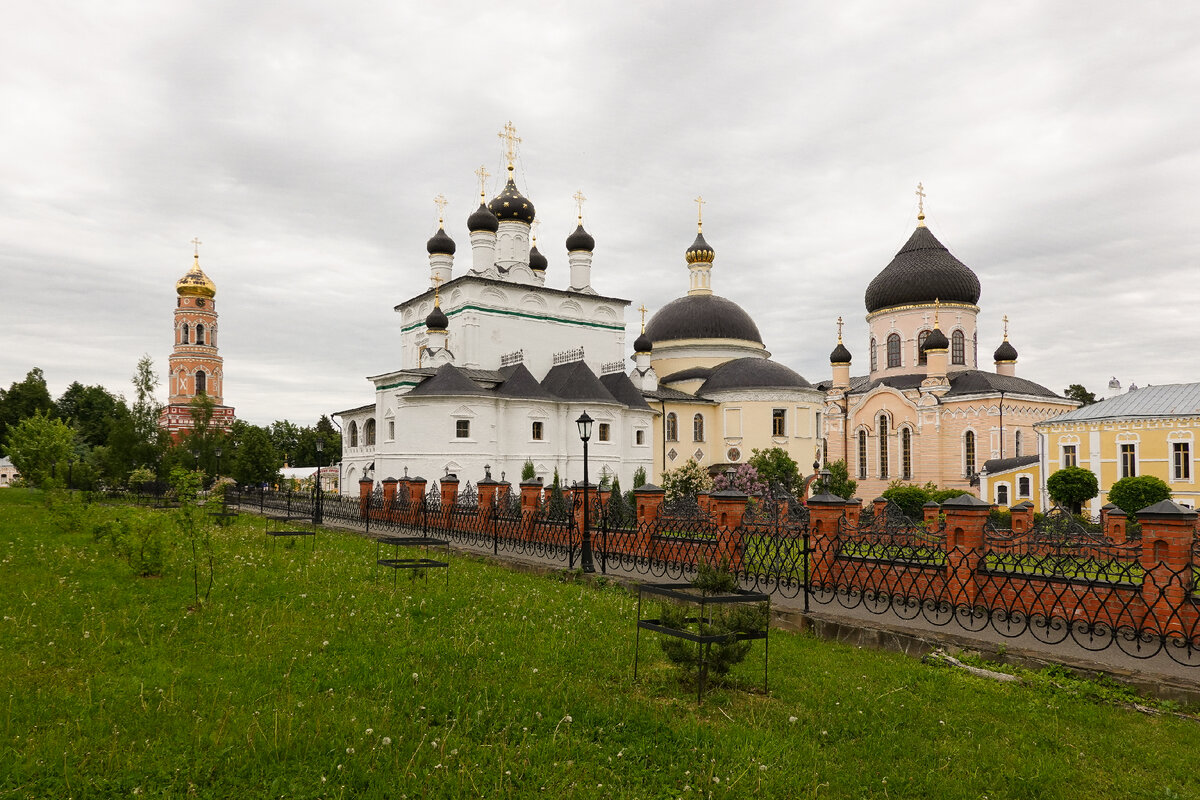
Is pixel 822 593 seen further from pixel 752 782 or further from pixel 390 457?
pixel 390 457

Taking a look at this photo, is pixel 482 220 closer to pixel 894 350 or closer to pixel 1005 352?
pixel 894 350

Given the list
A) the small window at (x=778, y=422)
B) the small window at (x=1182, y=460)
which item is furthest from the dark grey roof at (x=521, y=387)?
the small window at (x=1182, y=460)

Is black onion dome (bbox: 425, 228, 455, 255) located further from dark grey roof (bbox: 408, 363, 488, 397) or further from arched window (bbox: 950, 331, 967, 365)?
arched window (bbox: 950, 331, 967, 365)

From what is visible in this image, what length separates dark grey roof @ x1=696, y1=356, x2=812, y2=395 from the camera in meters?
36.8

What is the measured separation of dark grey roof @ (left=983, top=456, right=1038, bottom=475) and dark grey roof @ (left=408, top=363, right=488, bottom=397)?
22.7m

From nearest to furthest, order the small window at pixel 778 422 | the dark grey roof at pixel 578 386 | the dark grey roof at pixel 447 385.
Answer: the dark grey roof at pixel 447 385, the dark grey roof at pixel 578 386, the small window at pixel 778 422

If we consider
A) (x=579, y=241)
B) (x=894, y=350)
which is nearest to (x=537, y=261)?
(x=579, y=241)

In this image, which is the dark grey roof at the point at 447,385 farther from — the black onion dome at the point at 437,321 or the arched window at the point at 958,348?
the arched window at the point at 958,348

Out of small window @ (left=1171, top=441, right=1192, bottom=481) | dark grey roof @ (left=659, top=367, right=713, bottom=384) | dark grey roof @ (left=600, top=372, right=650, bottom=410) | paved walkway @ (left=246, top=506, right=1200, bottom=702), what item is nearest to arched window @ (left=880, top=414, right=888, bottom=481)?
dark grey roof @ (left=659, top=367, right=713, bottom=384)

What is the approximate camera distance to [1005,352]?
39.7 metres

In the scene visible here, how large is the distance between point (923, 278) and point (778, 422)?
11.9 metres

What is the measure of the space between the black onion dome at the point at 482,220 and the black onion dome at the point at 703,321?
11.9m

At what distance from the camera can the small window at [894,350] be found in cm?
4100

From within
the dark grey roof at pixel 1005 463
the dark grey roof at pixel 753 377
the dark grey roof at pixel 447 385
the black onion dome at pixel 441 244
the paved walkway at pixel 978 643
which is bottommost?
the paved walkway at pixel 978 643
